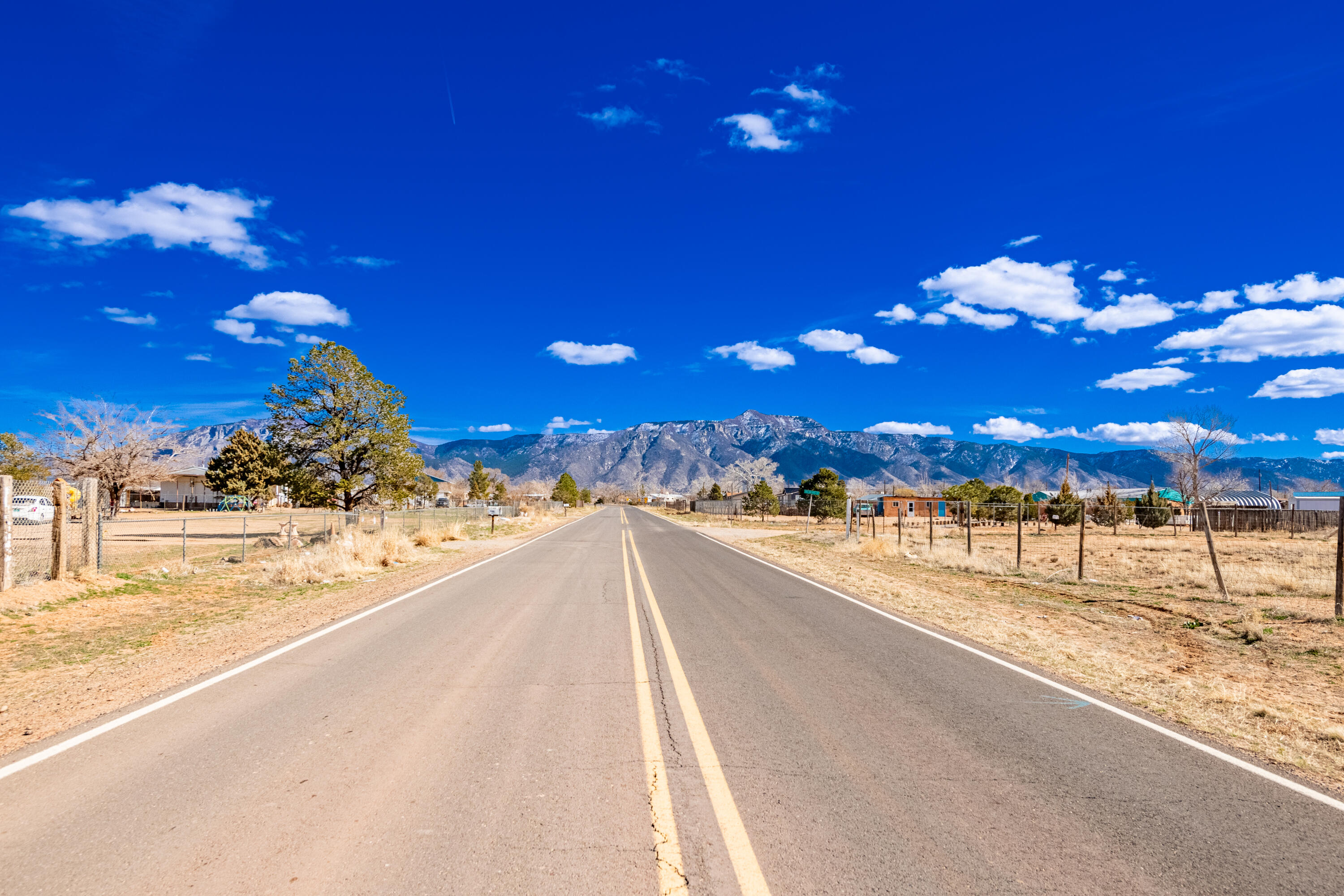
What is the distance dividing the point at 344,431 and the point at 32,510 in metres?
18.7

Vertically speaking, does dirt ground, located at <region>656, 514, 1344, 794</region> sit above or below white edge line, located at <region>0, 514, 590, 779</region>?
below

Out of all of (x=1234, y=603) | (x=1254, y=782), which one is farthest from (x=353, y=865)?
(x=1234, y=603)

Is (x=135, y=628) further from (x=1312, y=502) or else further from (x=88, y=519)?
(x=1312, y=502)

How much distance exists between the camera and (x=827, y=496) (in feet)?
247

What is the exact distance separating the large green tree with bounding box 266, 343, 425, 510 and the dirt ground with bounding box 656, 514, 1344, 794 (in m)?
17.4

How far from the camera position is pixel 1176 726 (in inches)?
231

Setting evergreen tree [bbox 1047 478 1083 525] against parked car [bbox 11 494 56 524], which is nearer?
parked car [bbox 11 494 56 524]

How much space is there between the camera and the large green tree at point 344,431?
31109mm

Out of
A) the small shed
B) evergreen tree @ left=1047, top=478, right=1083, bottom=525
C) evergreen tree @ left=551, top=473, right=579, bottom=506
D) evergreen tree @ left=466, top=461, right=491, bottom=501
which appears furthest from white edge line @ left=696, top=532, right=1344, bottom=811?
evergreen tree @ left=551, top=473, right=579, bottom=506

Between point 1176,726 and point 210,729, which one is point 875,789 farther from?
point 210,729

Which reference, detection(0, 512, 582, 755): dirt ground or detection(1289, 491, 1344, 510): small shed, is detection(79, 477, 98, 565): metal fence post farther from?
detection(1289, 491, 1344, 510): small shed

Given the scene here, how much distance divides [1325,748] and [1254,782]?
4.62 feet

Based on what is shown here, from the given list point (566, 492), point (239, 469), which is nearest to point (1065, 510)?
point (239, 469)

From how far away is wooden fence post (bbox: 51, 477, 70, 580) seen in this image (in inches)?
491
